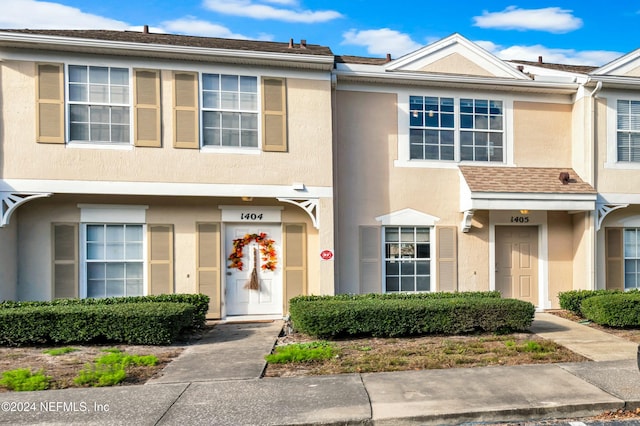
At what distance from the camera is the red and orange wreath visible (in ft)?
33.1

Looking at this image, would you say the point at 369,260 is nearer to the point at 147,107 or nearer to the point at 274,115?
the point at 274,115

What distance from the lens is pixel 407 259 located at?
1059cm

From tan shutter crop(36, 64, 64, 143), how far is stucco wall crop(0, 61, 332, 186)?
12 centimetres

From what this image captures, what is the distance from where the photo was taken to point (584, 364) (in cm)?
631

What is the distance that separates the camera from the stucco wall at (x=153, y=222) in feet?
30.1

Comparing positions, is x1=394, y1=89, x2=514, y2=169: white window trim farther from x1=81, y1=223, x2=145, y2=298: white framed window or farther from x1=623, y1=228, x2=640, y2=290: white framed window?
x1=81, y1=223, x2=145, y2=298: white framed window

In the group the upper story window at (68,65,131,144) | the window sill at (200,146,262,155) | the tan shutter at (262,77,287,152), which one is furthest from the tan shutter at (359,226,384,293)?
the upper story window at (68,65,131,144)

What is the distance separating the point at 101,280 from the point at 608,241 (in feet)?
40.2

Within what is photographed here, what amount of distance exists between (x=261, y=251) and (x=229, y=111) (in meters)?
3.25

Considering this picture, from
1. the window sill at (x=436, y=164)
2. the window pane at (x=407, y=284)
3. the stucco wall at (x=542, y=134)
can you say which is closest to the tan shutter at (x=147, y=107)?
the window sill at (x=436, y=164)

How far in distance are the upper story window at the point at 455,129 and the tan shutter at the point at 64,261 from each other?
793 cm

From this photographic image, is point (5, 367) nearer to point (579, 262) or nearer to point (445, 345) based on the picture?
point (445, 345)

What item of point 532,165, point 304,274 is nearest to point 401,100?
point 532,165

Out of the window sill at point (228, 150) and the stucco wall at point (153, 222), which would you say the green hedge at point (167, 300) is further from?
the window sill at point (228, 150)
